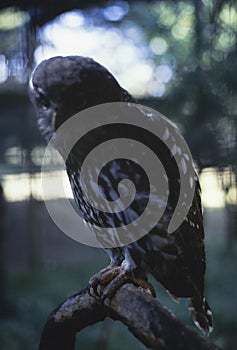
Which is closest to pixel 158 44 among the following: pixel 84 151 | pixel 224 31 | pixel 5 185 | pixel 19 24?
pixel 224 31

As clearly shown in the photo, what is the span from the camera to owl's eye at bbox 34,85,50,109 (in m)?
0.77

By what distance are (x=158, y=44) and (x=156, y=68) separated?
0.26ft

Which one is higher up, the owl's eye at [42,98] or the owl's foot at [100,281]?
the owl's eye at [42,98]

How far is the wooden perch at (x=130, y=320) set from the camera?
0.55m

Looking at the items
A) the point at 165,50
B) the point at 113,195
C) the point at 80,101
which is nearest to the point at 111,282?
the point at 113,195

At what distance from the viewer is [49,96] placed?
29.9 inches

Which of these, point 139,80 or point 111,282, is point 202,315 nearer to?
point 111,282

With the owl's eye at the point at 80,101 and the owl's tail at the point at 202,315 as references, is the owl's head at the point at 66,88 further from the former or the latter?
the owl's tail at the point at 202,315

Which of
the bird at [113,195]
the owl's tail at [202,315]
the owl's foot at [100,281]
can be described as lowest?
the owl's tail at [202,315]

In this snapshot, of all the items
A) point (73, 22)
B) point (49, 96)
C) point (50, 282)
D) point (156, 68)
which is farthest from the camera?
point (50, 282)

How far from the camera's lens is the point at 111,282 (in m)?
0.75

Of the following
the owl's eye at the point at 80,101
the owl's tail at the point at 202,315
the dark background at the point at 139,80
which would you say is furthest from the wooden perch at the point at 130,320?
the dark background at the point at 139,80

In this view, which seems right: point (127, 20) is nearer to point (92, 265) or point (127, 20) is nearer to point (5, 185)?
point (5, 185)

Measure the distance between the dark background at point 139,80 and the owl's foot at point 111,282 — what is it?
0.42 meters
